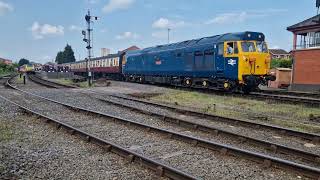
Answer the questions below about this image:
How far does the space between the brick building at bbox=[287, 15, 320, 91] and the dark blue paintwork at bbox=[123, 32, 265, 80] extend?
11620mm

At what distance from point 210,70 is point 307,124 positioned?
993 cm

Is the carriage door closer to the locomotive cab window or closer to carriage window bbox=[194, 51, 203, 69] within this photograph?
the locomotive cab window

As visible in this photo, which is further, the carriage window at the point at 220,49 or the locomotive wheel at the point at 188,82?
the locomotive wheel at the point at 188,82

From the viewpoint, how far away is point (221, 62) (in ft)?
63.8

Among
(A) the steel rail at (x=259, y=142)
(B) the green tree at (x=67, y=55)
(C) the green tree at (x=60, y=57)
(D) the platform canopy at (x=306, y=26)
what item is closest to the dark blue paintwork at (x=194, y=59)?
(A) the steel rail at (x=259, y=142)

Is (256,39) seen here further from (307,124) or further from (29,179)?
(29,179)

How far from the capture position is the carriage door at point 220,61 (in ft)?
63.4

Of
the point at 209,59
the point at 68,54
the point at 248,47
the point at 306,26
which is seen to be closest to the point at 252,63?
the point at 248,47

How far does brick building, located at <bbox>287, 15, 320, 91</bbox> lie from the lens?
29.0 metres

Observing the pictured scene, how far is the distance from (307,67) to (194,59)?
12.6m

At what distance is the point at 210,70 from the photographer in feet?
67.0

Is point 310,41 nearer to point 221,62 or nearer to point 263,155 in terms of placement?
point 221,62

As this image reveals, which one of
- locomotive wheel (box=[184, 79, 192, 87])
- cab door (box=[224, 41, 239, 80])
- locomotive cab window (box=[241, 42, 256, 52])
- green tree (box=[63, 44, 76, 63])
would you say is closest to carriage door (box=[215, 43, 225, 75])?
cab door (box=[224, 41, 239, 80])

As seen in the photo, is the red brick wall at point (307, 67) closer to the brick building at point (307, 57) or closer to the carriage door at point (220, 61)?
the brick building at point (307, 57)
